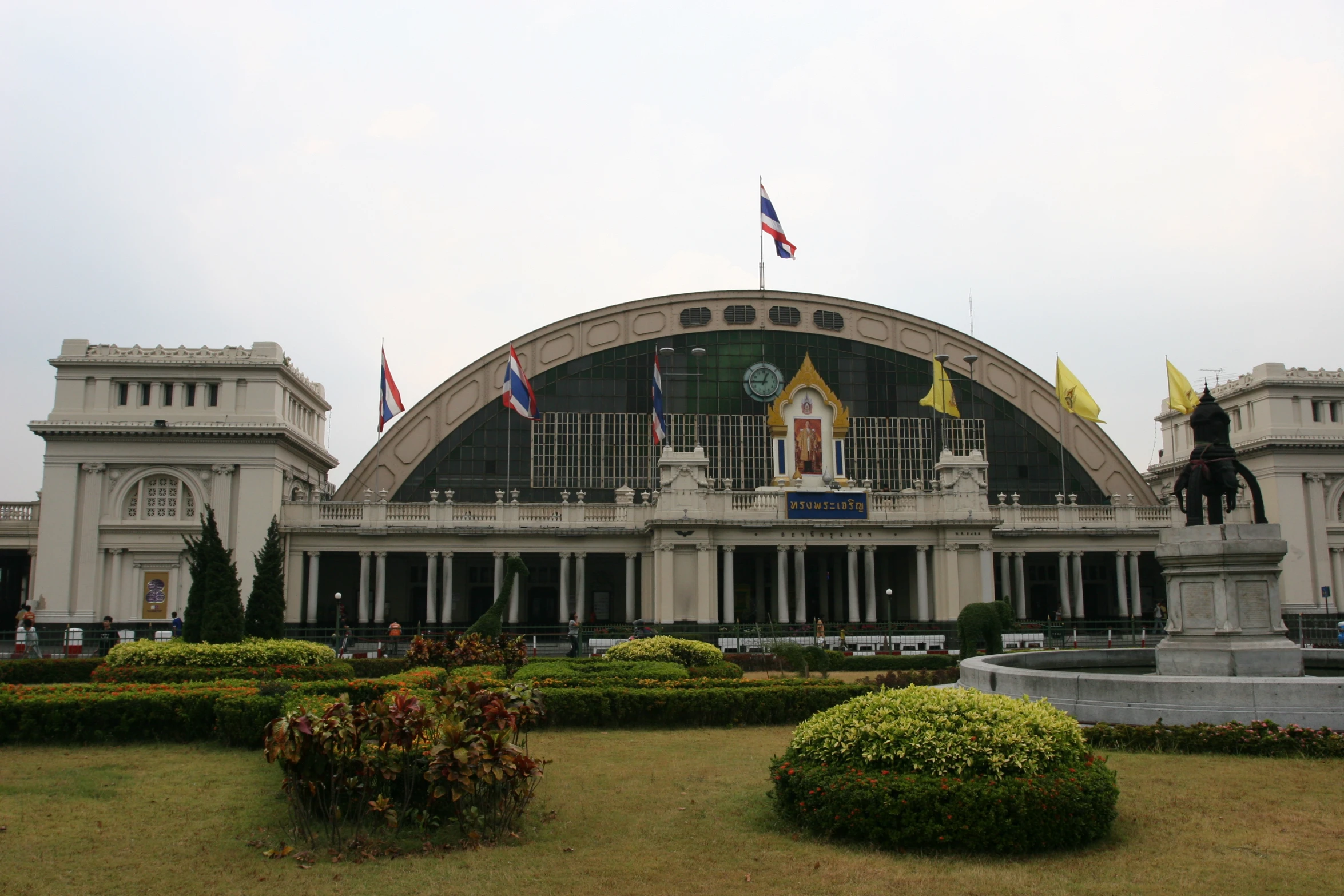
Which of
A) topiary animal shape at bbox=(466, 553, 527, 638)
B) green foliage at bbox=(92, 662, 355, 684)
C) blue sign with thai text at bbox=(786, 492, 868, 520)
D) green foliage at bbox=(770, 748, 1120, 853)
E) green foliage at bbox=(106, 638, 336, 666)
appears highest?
blue sign with thai text at bbox=(786, 492, 868, 520)

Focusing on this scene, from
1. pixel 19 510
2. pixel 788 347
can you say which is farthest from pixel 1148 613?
pixel 19 510

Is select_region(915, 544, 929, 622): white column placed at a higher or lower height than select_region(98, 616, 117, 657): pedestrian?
higher

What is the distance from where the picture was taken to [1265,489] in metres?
61.6

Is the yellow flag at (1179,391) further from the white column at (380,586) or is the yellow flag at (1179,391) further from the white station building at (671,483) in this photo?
the white column at (380,586)

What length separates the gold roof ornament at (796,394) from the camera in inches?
2276

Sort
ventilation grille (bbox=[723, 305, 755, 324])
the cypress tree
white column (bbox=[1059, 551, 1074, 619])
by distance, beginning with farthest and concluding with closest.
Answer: ventilation grille (bbox=[723, 305, 755, 324]), white column (bbox=[1059, 551, 1074, 619]), the cypress tree

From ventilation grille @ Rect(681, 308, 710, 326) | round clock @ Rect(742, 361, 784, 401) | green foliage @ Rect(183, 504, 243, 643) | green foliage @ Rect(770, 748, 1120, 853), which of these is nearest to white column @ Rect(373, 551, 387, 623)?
green foliage @ Rect(183, 504, 243, 643)

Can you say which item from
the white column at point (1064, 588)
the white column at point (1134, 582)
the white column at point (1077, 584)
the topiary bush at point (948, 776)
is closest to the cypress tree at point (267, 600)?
Result: the topiary bush at point (948, 776)

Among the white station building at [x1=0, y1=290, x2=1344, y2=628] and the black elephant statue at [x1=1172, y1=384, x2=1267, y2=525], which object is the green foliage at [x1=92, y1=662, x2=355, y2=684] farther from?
the white station building at [x1=0, y1=290, x2=1344, y2=628]

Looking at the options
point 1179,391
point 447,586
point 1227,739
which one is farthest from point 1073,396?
point 1227,739

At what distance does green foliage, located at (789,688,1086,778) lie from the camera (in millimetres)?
11781

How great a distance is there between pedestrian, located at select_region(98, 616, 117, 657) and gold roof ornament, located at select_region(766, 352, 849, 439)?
34.0 metres

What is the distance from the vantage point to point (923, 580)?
5316 cm

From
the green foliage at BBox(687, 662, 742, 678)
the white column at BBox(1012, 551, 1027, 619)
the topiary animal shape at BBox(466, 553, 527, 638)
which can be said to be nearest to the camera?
the green foliage at BBox(687, 662, 742, 678)
